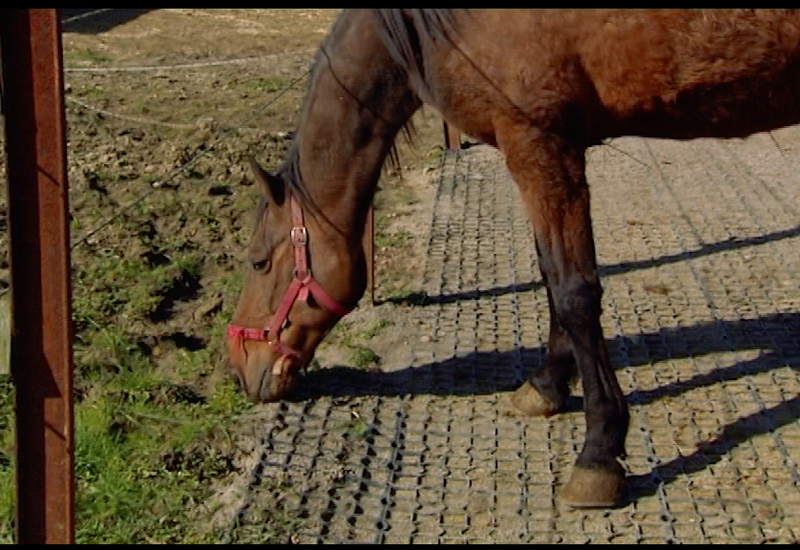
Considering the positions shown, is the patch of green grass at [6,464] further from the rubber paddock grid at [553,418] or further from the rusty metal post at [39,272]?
the rubber paddock grid at [553,418]

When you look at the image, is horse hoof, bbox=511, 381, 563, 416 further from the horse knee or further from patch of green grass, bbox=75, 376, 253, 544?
patch of green grass, bbox=75, 376, 253, 544

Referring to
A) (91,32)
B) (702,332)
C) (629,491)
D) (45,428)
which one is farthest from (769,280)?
(91,32)

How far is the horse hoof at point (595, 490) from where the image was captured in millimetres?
3662

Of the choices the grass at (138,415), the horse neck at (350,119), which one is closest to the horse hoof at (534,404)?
the horse neck at (350,119)

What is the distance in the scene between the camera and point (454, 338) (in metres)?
5.25

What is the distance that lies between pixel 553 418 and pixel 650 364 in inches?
28.2

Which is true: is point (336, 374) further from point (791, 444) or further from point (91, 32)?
point (91, 32)

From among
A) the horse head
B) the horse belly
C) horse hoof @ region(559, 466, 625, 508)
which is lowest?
horse hoof @ region(559, 466, 625, 508)

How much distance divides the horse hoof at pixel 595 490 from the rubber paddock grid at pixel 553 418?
0.12 feet

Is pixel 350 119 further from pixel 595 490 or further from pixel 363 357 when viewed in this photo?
pixel 595 490

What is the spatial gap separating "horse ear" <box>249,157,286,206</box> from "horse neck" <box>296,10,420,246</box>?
0.10m

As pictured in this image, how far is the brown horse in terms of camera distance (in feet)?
11.6

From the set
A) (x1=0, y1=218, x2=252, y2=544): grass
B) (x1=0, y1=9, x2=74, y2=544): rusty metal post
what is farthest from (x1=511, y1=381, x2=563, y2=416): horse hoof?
(x1=0, y1=9, x2=74, y2=544): rusty metal post

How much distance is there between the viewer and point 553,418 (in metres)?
4.43
